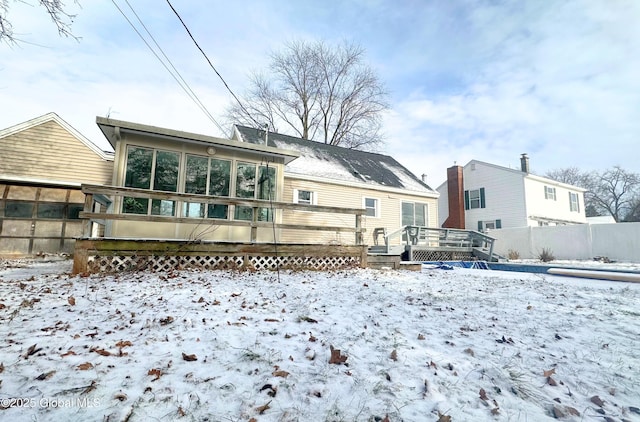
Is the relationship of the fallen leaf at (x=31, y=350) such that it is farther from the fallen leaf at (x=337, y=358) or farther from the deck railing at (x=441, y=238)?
the deck railing at (x=441, y=238)

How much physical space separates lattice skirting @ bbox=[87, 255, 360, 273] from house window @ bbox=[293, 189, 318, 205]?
4.91 meters

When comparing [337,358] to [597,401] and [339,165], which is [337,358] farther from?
[339,165]

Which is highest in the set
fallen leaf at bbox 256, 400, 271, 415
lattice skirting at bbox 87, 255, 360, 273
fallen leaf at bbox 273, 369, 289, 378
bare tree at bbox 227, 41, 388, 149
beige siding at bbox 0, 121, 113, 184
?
bare tree at bbox 227, 41, 388, 149

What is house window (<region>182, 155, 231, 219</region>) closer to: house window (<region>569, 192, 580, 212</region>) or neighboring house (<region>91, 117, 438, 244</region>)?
neighboring house (<region>91, 117, 438, 244</region>)

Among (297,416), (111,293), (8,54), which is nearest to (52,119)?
(8,54)

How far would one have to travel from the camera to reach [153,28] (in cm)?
840

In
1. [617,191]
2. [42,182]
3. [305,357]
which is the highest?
[617,191]

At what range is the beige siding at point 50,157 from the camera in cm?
1147

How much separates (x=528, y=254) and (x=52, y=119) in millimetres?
24464

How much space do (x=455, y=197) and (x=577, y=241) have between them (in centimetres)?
828

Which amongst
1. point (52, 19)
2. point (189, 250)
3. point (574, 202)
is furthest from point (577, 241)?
point (52, 19)

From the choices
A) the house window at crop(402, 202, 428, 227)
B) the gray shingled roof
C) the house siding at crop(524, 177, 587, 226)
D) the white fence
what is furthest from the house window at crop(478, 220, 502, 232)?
the gray shingled roof

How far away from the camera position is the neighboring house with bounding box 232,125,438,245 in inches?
484

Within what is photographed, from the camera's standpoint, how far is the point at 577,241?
52.5ft
